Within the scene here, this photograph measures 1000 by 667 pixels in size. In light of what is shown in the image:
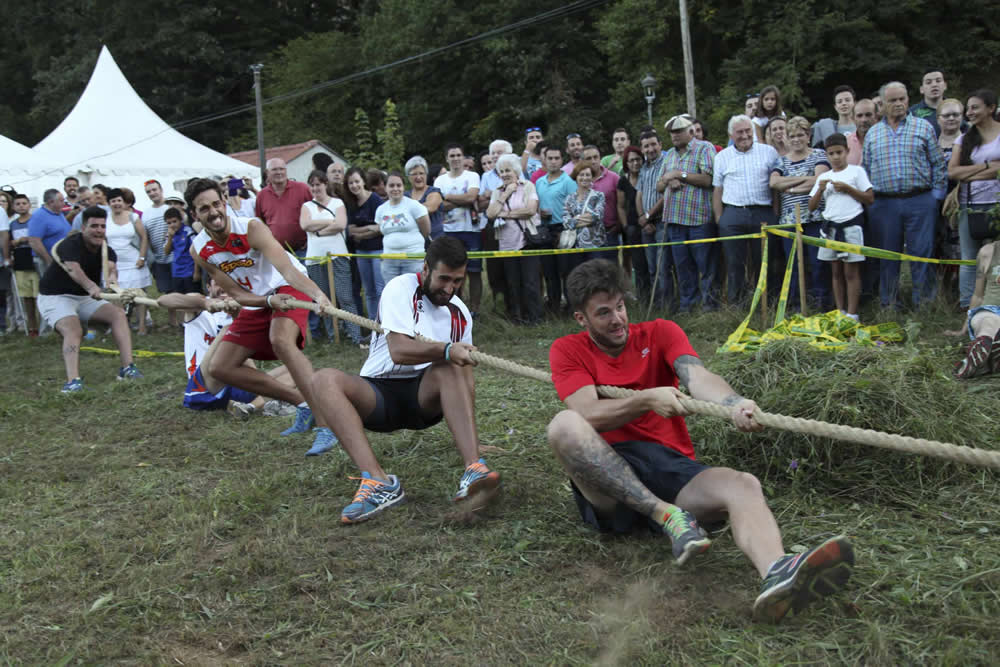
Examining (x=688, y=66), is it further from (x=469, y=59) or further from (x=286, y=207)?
(x=286, y=207)

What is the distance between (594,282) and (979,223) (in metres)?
5.18

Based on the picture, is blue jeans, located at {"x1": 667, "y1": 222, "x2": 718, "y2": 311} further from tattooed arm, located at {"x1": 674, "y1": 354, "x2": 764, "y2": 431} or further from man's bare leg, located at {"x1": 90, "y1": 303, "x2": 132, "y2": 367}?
man's bare leg, located at {"x1": 90, "y1": 303, "x2": 132, "y2": 367}

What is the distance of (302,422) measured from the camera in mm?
6219

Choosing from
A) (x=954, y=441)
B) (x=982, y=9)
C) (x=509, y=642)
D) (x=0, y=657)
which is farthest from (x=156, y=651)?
(x=982, y=9)

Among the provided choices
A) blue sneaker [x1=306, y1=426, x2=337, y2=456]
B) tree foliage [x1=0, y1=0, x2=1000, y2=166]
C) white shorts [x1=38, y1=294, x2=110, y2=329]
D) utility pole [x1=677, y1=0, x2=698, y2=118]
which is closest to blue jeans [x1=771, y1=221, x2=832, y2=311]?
blue sneaker [x1=306, y1=426, x2=337, y2=456]

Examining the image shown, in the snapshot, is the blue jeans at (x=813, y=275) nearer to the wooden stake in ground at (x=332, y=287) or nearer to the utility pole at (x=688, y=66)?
the wooden stake in ground at (x=332, y=287)

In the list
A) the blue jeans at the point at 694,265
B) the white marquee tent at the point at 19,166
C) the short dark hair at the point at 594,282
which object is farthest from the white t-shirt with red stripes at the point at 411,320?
the white marquee tent at the point at 19,166

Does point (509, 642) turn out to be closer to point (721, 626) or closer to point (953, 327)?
point (721, 626)

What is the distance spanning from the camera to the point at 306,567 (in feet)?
12.4

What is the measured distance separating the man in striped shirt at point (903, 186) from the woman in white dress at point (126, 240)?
8.79m

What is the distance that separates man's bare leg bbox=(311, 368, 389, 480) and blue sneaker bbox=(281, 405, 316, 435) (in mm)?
1748

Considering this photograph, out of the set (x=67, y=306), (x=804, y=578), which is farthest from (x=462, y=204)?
(x=804, y=578)

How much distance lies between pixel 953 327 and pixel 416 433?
4464 mm

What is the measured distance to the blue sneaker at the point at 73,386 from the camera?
8250 mm
